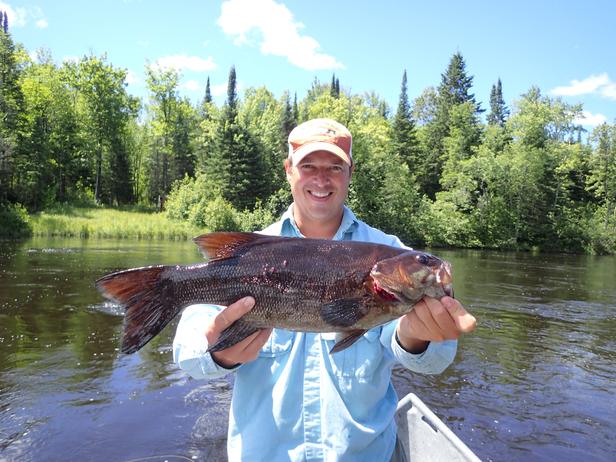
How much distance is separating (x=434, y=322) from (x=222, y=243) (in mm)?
1284

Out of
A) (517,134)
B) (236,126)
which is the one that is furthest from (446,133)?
(236,126)

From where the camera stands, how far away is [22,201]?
43062 millimetres

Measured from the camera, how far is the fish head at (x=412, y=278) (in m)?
2.57

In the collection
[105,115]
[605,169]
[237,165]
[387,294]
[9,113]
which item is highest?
[105,115]

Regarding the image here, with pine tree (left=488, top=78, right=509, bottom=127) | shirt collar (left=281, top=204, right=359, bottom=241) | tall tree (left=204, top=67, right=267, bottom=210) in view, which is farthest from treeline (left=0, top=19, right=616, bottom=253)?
shirt collar (left=281, top=204, right=359, bottom=241)

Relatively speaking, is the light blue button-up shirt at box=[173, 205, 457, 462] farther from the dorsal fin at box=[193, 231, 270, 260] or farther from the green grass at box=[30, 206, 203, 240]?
the green grass at box=[30, 206, 203, 240]

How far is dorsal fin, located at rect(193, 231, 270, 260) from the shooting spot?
2846 millimetres

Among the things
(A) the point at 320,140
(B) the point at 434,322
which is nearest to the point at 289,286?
(B) the point at 434,322

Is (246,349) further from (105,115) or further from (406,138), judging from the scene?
(406,138)

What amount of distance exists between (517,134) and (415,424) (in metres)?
53.8

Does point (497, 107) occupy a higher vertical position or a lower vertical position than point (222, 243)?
higher

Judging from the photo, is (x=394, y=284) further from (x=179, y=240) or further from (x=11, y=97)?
(x=11, y=97)

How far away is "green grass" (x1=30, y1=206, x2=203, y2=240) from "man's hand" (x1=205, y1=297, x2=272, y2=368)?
3552 cm

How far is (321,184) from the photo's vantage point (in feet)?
10.7
